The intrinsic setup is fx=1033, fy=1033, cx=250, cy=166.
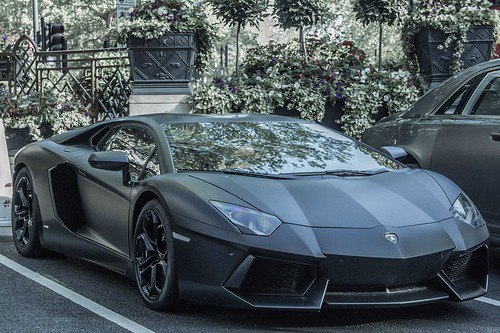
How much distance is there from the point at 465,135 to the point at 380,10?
6.94 m

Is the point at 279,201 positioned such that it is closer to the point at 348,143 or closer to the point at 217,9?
the point at 348,143

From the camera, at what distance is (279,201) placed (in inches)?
211

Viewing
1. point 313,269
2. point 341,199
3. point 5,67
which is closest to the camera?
point 313,269

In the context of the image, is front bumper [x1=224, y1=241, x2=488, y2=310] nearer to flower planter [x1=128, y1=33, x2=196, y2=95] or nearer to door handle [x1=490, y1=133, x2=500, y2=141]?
door handle [x1=490, y1=133, x2=500, y2=141]

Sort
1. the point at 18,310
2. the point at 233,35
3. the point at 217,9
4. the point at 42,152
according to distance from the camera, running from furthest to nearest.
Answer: the point at 233,35 < the point at 217,9 < the point at 42,152 < the point at 18,310

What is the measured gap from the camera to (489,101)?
7.45 meters

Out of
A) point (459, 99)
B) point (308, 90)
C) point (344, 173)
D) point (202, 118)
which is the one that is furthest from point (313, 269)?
point (308, 90)

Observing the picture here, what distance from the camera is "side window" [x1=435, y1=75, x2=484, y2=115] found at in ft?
25.0

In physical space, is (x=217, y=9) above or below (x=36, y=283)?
above

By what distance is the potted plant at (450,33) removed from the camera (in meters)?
13.3

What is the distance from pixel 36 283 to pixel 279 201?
2.12m

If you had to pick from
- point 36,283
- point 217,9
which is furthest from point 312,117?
point 36,283

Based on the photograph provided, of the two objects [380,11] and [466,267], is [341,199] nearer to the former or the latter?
[466,267]

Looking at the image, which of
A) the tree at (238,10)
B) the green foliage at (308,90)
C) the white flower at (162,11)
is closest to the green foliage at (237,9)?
the tree at (238,10)
